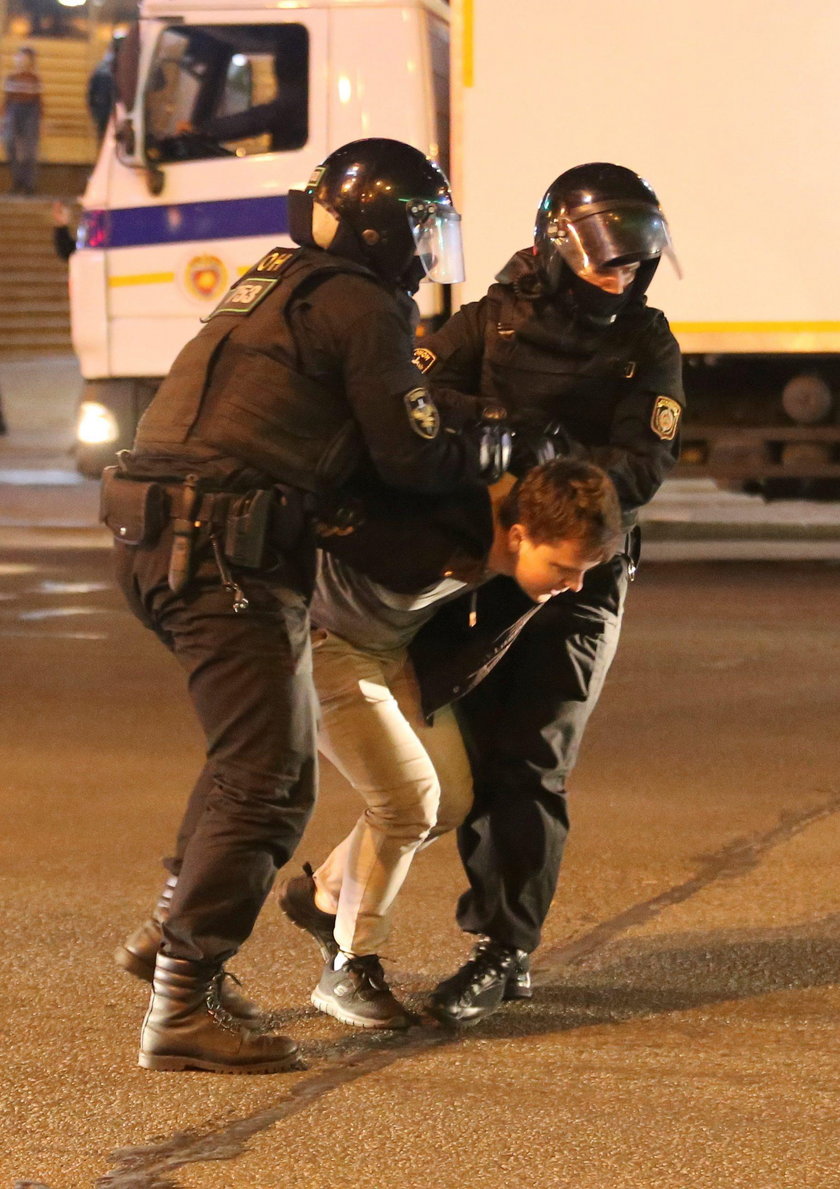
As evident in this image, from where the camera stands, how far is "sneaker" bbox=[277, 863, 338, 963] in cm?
401

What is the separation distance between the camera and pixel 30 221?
75.0 feet

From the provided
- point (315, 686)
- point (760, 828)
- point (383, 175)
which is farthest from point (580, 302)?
point (760, 828)

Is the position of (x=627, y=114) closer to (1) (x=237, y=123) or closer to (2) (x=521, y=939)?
(1) (x=237, y=123)

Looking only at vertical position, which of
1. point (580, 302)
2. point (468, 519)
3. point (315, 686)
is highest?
point (580, 302)

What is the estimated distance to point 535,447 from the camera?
146 inches

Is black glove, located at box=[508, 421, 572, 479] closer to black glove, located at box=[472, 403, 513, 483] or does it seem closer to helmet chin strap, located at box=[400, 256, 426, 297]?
black glove, located at box=[472, 403, 513, 483]

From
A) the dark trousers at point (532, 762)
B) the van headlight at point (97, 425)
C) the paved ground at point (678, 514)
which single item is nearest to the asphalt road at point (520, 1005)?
the dark trousers at point (532, 762)

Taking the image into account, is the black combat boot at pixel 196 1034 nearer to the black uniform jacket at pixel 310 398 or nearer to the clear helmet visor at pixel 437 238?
the black uniform jacket at pixel 310 398

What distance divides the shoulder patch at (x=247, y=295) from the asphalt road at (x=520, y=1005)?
1.47 m

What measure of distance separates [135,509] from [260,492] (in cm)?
25

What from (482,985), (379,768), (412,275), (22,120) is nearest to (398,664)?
(379,768)

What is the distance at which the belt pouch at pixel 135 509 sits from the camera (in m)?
3.40

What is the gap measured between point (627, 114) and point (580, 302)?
6.25 m

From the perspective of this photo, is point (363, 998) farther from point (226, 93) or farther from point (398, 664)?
point (226, 93)
